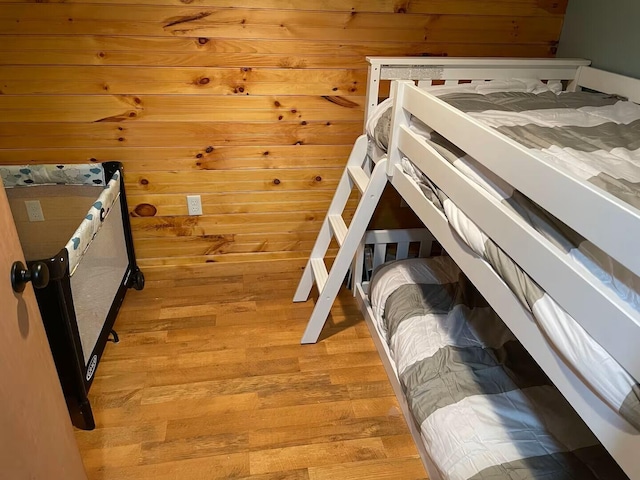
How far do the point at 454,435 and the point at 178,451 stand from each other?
87 cm

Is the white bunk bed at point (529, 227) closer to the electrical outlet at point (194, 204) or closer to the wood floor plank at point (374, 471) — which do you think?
the wood floor plank at point (374, 471)

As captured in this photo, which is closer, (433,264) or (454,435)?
(454,435)

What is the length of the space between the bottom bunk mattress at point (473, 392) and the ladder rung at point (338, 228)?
29 centimetres

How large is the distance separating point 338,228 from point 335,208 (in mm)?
142

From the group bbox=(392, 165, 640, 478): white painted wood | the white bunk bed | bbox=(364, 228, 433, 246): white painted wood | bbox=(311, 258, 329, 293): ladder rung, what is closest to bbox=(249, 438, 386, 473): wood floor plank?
the white bunk bed

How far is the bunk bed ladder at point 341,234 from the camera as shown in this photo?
182 cm

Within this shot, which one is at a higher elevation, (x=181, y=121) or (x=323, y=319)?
(x=181, y=121)

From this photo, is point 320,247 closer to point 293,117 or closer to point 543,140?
point 293,117

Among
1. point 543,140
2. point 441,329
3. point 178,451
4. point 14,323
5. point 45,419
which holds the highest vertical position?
point 543,140

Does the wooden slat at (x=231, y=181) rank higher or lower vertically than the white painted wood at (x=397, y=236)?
higher

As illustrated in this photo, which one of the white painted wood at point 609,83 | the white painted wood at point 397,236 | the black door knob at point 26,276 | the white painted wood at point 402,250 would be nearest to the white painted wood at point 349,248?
the white painted wood at point 397,236

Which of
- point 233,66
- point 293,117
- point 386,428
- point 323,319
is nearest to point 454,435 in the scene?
point 386,428

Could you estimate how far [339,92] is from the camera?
2.24 meters

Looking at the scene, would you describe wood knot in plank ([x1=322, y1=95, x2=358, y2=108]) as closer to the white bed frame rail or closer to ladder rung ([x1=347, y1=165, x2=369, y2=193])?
ladder rung ([x1=347, y1=165, x2=369, y2=193])
